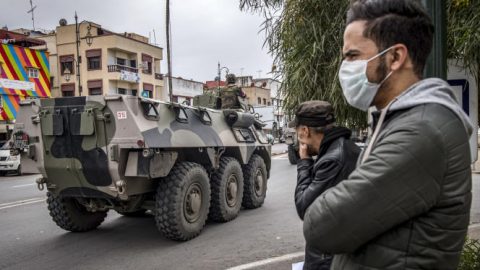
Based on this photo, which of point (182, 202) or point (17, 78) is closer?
point (182, 202)

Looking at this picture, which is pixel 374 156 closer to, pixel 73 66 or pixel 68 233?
pixel 68 233

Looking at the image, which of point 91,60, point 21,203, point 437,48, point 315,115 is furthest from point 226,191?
point 91,60

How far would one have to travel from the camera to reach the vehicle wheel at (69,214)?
662 cm

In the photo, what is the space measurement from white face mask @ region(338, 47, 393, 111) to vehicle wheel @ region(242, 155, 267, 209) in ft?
22.6

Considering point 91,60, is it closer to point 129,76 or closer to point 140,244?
point 129,76

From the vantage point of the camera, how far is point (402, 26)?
148 cm

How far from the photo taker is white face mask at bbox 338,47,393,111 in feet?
5.17

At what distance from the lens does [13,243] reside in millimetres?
6359

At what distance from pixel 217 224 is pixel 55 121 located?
292 cm

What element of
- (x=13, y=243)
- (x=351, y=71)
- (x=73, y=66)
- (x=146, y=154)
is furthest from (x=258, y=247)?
(x=73, y=66)

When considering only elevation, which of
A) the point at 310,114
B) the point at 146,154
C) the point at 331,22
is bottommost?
the point at 146,154

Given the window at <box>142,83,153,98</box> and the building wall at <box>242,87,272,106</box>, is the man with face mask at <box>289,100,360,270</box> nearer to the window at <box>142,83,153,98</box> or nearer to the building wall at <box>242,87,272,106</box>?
the window at <box>142,83,153,98</box>

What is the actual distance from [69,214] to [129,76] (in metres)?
30.1

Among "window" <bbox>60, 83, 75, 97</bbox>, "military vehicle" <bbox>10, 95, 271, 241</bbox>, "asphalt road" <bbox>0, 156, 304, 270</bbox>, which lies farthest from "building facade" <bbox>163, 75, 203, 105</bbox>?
"military vehicle" <bbox>10, 95, 271, 241</bbox>
